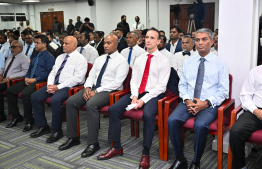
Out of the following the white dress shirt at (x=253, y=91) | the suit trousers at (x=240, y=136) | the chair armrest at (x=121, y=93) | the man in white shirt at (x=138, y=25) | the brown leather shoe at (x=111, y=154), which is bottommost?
the brown leather shoe at (x=111, y=154)

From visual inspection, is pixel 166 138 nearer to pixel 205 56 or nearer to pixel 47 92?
pixel 205 56

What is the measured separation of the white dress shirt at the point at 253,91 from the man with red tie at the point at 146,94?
33.6 inches

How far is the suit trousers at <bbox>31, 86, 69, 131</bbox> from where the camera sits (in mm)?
3459

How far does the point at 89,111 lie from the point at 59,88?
0.83m

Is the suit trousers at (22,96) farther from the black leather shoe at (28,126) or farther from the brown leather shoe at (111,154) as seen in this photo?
the brown leather shoe at (111,154)

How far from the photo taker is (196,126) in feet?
8.04

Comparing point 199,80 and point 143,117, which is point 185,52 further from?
point 143,117

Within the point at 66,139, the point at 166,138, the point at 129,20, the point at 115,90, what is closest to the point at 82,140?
the point at 66,139

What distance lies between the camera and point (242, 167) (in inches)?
92.4

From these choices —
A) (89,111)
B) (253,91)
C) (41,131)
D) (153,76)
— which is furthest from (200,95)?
(41,131)

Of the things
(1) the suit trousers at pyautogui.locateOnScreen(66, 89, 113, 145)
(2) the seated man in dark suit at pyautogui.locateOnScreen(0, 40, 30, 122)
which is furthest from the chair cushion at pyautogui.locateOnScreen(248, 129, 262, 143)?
(2) the seated man in dark suit at pyautogui.locateOnScreen(0, 40, 30, 122)

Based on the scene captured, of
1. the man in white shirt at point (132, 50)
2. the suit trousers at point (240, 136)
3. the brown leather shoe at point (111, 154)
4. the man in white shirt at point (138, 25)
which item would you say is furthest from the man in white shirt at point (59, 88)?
the man in white shirt at point (138, 25)

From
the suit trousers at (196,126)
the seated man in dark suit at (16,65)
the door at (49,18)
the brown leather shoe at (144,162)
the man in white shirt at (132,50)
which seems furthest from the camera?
the door at (49,18)

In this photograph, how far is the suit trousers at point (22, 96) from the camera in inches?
154
